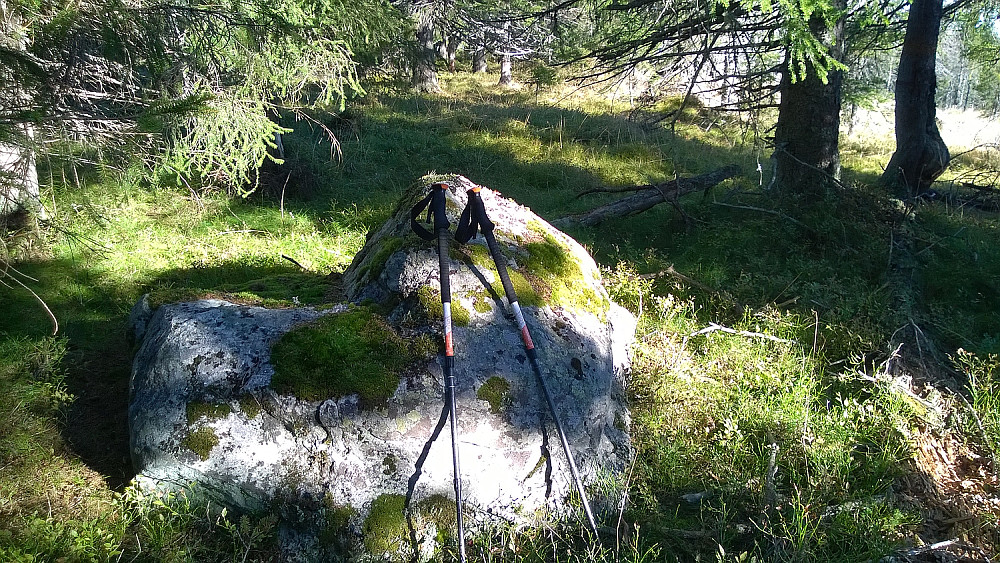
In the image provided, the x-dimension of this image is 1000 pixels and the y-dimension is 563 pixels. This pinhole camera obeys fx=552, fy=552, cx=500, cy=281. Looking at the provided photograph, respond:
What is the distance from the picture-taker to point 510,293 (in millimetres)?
3293

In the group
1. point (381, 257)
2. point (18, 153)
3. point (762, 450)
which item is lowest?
point (762, 450)

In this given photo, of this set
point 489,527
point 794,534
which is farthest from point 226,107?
point 794,534

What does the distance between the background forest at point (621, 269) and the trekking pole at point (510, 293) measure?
271 mm

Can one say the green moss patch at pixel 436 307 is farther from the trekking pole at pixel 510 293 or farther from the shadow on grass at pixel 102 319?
the shadow on grass at pixel 102 319

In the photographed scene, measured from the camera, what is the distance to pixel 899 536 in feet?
9.34

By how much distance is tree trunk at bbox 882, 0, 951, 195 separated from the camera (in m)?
8.27

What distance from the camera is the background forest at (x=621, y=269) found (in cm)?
287

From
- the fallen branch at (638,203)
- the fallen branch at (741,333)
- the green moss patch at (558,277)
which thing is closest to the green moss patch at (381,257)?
the green moss patch at (558,277)

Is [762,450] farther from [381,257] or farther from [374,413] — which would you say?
[381,257]

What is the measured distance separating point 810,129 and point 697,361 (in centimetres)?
484

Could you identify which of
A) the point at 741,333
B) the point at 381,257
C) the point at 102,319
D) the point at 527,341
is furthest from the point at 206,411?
the point at 741,333

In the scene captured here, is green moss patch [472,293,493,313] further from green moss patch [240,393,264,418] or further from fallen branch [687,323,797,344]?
fallen branch [687,323,797,344]

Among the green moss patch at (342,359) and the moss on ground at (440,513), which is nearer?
the moss on ground at (440,513)

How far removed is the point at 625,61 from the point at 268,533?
7620 millimetres
